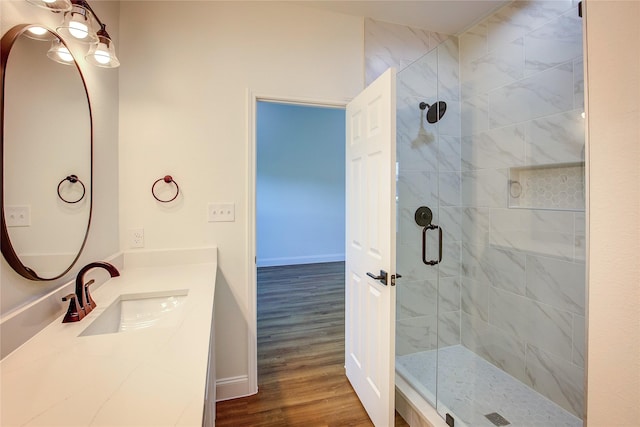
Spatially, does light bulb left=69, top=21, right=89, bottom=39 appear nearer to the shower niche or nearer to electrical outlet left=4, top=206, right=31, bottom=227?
electrical outlet left=4, top=206, right=31, bottom=227

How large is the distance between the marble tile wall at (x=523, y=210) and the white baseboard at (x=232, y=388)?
5.83 ft

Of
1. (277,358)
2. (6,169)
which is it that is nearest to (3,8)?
(6,169)

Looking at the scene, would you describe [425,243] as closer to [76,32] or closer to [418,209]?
[418,209]

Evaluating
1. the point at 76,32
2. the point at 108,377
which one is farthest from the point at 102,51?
the point at 108,377

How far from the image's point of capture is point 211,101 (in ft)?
6.24

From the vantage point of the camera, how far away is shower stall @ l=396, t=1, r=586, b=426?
68.0 inches

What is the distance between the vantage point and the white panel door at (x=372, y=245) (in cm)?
149

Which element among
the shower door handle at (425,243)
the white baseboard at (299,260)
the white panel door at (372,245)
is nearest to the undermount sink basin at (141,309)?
the white panel door at (372,245)

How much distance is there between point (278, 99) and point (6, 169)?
147cm

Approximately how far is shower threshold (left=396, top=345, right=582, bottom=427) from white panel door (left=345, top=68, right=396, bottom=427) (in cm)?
→ 34

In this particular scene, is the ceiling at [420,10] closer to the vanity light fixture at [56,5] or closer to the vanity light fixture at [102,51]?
the vanity light fixture at [102,51]

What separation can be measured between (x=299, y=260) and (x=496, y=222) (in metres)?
4.01

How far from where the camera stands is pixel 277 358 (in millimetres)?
2402

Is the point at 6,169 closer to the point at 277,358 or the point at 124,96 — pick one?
the point at 124,96
